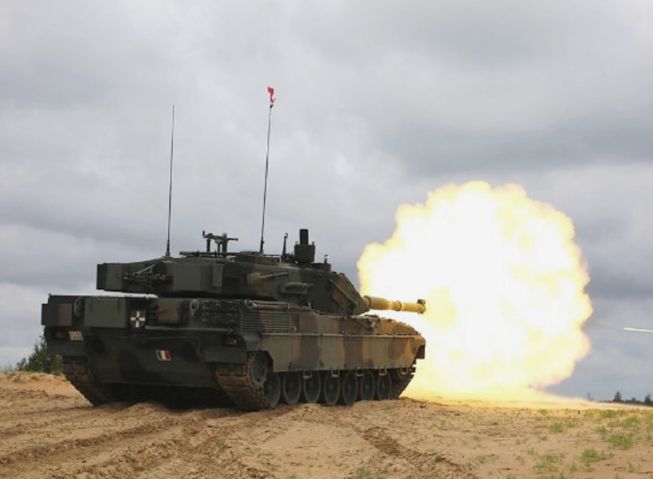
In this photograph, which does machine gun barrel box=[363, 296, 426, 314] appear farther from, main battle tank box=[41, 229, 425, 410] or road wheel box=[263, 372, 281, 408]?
road wheel box=[263, 372, 281, 408]

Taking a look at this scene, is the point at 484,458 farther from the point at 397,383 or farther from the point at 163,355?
the point at 397,383

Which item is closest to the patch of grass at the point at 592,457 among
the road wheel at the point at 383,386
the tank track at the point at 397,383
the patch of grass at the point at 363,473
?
the patch of grass at the point at 363,473

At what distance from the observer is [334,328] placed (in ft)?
80.2

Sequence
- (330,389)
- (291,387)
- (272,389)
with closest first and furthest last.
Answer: (272,389), (291,387), (330,389)

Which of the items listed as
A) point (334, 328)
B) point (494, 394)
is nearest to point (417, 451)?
point (334, 328)

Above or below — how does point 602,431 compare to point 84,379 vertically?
below

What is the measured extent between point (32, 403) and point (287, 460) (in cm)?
1119

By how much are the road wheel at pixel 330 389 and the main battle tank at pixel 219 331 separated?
2cm

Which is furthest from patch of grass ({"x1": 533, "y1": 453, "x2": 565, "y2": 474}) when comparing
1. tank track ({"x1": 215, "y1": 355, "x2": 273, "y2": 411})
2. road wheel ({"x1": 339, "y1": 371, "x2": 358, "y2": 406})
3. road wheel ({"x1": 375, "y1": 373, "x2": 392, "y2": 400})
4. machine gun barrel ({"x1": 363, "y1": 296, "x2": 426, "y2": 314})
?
road wheel ({"x1": 375, "y1": 373, "x2": 392, "y2": 400})

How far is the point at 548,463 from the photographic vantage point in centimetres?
1372

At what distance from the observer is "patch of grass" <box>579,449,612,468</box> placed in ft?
44.3

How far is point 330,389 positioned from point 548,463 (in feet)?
38.1

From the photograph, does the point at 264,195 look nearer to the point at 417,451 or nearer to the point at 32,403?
the point at 32,403

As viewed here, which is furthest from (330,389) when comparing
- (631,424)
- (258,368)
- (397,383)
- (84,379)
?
(631,424)
